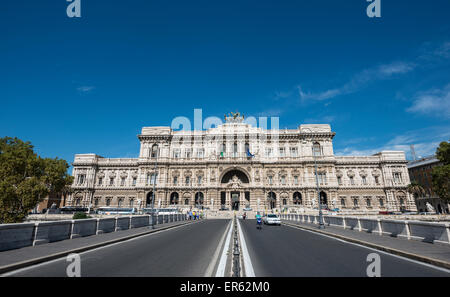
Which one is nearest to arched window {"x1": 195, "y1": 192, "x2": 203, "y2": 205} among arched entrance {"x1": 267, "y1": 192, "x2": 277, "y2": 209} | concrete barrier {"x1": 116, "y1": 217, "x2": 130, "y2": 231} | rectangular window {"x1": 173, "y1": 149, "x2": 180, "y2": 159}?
rectangular window {"x1": 173, "y1": 149, "x2": 180, "y2": 159}

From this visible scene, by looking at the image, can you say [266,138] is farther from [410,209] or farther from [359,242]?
[359,242]

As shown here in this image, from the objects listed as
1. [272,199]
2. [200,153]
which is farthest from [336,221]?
[200,153]

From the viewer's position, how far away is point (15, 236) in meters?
8.82

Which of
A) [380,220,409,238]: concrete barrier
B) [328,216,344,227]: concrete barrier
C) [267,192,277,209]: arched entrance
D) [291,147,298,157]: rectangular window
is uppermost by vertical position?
[291,147,298,157]: rectangular window

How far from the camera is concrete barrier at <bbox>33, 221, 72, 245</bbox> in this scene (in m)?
9.91

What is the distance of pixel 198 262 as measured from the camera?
7.29 metres

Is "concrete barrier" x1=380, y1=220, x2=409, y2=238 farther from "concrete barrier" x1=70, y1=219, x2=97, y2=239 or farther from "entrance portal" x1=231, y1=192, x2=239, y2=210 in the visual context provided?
"entrance portal" x1=231, y1=192, x2=239, y2=210

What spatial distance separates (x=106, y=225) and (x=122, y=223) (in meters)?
2.56

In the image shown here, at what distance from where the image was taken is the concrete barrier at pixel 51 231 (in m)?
9.91

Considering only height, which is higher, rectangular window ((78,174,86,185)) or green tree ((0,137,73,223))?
rectangular window ((78,174,86,185))

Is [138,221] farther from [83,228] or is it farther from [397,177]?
[397,177]

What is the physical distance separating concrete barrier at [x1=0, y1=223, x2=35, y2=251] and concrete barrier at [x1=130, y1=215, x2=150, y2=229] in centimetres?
1079

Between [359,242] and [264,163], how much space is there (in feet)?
154
